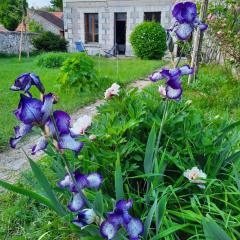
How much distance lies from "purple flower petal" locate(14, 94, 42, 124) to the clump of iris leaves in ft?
2.26

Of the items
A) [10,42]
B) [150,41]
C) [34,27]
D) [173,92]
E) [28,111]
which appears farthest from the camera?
[34,27]

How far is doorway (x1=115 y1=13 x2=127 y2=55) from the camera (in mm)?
14599

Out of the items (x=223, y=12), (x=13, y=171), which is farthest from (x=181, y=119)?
(x=223, y=12)

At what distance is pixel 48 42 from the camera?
47.4ft

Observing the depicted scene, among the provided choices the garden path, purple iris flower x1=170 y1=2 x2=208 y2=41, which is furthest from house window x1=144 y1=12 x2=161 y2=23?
purple iris flower x1=170 y1=2 x2=208 y2=41

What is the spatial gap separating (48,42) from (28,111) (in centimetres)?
1473

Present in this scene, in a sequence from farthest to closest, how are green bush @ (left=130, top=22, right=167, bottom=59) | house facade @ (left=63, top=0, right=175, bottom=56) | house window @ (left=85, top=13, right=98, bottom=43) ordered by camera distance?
house window @ (left=85, top=13, right=98, bottom=43)
house facade @ (left=63, top=0, right=175, bottom=56)
green bush @ (left=130, top=22, right=167, bottom=59)

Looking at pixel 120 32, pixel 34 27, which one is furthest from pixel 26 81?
pixel 34 27

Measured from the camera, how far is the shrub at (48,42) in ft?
47.5

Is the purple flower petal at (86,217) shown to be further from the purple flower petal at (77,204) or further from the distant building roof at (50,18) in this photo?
the distant building roof at (50,18)

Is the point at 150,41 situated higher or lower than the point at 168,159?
higher

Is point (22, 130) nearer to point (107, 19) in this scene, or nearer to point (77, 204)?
point (77, 204)

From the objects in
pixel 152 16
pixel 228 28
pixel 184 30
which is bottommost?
pixel 184 30

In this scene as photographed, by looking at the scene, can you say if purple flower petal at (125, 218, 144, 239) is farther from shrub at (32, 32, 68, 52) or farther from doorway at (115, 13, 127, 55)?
shrub at (32, 32, 68, 52)
